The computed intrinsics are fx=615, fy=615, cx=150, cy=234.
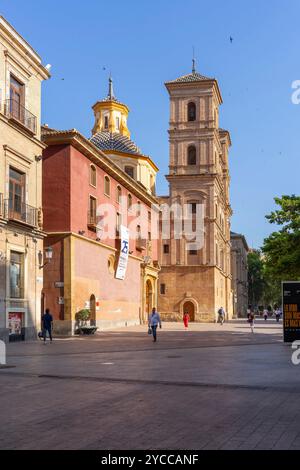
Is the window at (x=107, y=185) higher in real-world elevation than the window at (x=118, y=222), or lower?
higher

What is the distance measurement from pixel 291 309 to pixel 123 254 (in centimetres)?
2015

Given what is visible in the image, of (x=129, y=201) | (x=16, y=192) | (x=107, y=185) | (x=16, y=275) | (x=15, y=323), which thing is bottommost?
(x=15, y=323)

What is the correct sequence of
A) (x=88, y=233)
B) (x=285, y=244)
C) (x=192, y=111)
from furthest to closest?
(x=192, y=111)
(x=88, y=233)
(x=285, y=244)

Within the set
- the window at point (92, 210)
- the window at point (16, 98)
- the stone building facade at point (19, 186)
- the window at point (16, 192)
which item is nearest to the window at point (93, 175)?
the window at point (92, 210)

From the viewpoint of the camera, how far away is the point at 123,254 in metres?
43.4

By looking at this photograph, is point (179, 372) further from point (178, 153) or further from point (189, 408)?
point (178, 153)

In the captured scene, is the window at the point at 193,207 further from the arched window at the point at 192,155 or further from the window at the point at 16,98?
the window at the point at 16,98

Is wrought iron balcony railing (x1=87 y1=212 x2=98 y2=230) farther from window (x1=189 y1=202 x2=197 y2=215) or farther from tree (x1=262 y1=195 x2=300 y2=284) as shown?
window (x1=189 y1=202 x2=197 y2=215)

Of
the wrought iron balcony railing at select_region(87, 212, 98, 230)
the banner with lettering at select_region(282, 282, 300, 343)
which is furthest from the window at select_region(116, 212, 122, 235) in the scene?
the banner with lettering at select_region(282, 282, 300, 343)

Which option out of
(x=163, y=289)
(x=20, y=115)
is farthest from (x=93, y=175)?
(x=163, y=289)

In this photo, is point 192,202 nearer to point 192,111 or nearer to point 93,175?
point 192,111

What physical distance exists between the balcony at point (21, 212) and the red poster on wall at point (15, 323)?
165 inches

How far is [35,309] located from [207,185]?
3840cm

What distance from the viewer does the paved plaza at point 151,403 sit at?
7473mm
